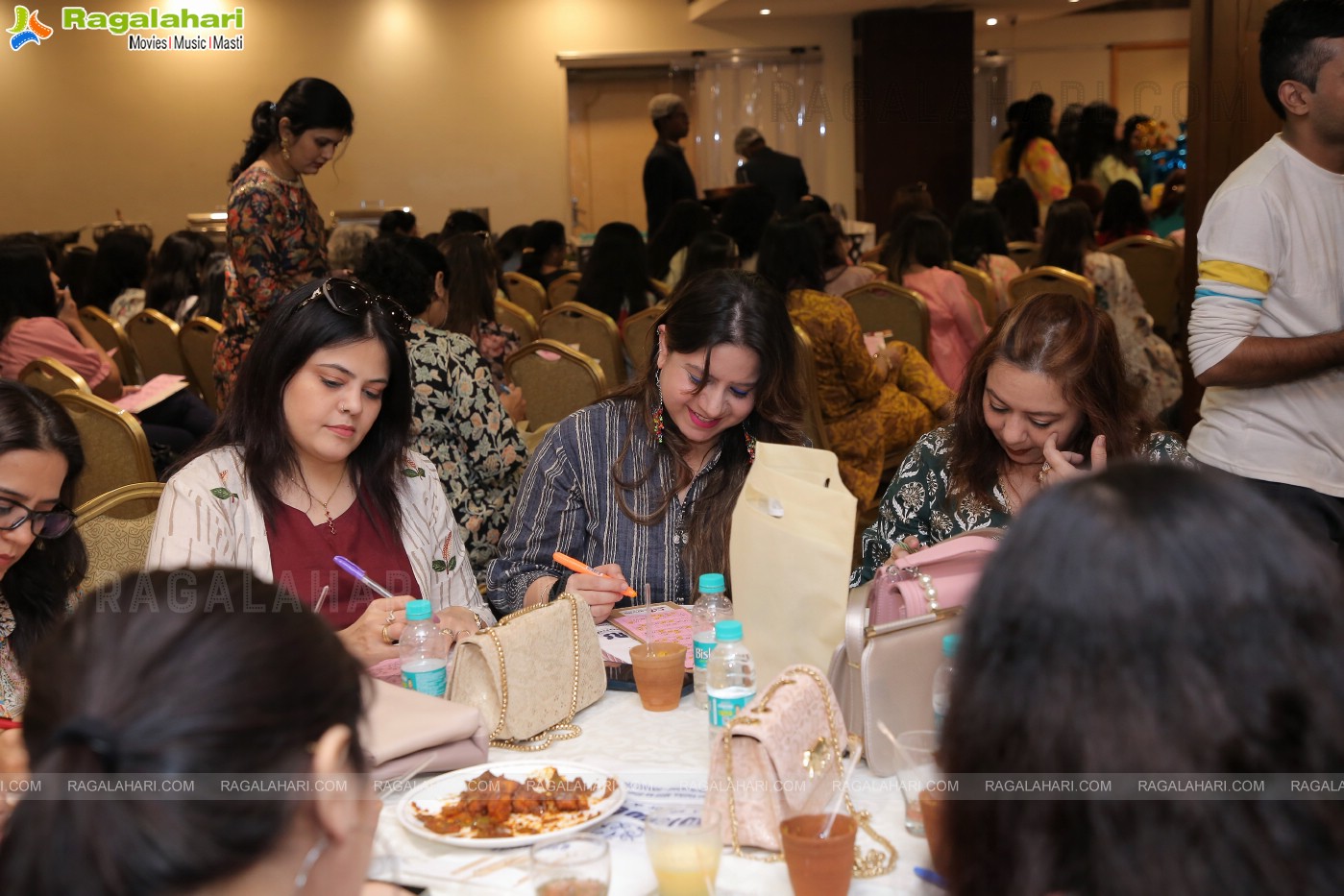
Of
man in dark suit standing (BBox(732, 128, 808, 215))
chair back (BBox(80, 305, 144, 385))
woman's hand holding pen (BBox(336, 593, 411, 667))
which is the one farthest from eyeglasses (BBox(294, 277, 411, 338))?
man in dark suit standing (BBox(732, 128, 808, 215))

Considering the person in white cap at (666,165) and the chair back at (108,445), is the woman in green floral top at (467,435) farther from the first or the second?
the person in white cap at (666,165)

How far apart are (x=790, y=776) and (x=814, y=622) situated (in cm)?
36

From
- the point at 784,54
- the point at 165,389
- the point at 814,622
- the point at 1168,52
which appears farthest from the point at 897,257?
the point at 1168,52

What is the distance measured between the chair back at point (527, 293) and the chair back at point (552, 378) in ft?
8.57

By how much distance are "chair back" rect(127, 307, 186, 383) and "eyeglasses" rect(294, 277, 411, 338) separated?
3706mm

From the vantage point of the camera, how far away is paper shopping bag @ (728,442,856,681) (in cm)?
161

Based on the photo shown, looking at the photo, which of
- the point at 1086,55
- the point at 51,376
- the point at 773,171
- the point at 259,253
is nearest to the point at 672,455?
the point at 259,253

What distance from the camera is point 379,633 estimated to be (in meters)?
1.85

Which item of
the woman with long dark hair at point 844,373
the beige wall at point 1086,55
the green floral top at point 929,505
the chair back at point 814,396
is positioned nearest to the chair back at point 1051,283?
the woman with long dark hair at point 844,373

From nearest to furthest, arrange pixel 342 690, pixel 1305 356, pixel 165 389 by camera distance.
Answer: pixel 342 690 → pixel 1305 356 → pixel 165 389

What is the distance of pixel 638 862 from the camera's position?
1.31 meters

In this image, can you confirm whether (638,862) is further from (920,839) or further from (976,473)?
(976,473)

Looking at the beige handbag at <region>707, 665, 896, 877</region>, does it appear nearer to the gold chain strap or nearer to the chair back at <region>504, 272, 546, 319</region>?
the gold chain strap

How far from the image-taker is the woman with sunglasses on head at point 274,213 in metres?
3.86
